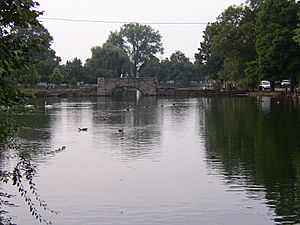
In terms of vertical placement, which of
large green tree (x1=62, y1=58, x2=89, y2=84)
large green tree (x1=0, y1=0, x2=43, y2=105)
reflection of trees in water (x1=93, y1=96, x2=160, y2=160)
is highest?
large green tree (x1=62, y1=58, x2=89, y2=84)

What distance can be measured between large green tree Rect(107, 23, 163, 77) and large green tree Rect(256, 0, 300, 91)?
70976 millimetres

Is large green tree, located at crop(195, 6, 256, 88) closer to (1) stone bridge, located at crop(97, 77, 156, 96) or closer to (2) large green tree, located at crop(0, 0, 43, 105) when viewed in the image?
(1) stone bridge, located at crop(97, 77, 156, 96)

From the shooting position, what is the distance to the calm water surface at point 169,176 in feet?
39.7

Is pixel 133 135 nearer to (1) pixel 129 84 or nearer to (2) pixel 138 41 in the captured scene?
(1) pixel 129 84

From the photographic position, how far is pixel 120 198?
45.3ft

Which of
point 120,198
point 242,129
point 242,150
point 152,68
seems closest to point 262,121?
point 242,129

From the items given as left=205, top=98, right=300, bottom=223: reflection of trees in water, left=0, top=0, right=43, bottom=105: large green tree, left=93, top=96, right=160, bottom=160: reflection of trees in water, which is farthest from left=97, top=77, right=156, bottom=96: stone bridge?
left=0, top=0, right=43, bottom=105: large green tree

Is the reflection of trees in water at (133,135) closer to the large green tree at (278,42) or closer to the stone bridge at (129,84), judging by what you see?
the large green tree at (278,42)

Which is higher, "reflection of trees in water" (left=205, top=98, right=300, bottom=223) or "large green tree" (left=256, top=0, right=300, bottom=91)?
"large green tree" (left=256, top=0, right=300, bottom=91)

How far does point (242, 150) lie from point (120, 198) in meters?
8.99

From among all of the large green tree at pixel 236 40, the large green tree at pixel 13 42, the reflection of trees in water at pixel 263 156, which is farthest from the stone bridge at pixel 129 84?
the large green tree at pixel 13 42

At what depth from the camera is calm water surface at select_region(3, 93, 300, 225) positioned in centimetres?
1211

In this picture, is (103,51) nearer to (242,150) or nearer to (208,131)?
(208,131)

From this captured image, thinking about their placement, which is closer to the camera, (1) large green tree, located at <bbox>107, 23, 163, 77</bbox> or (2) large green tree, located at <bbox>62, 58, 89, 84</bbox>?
(2) large green tree, located at <bbox>62, 58, 89, 84</bbox>
